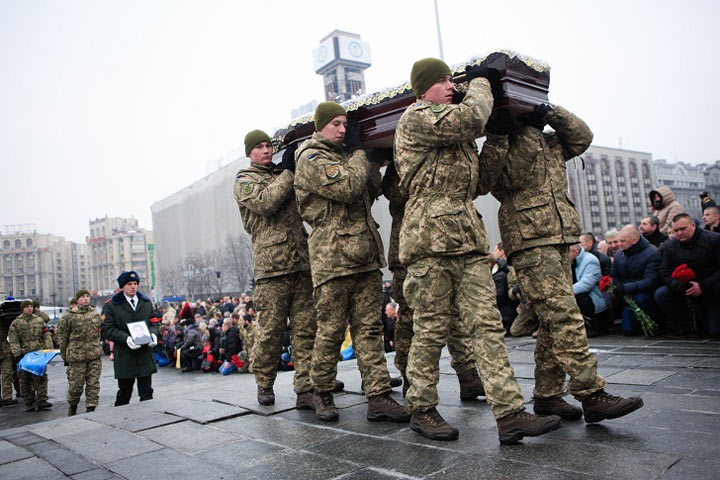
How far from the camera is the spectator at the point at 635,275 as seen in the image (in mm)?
7074

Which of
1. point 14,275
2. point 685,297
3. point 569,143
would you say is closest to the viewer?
point 569,143

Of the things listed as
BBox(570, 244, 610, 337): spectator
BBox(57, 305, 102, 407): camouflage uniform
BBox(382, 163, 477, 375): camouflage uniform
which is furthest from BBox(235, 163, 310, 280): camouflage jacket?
BBox(57, 305, 102, 407): camouflage uniform

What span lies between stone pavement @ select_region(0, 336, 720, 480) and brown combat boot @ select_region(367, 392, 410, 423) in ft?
0.29

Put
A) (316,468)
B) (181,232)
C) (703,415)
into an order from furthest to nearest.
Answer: (181,232), (703,415), (316,468)

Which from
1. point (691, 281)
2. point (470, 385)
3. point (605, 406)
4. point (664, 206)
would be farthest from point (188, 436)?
point (664, 206)

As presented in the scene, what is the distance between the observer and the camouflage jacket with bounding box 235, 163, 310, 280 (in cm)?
445

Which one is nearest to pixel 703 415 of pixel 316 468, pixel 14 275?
pixel 316 468

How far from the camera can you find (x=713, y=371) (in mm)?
4441

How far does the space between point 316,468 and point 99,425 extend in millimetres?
2355

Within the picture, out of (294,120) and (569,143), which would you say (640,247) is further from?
(294,120)

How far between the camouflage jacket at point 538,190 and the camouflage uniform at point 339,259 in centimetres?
93

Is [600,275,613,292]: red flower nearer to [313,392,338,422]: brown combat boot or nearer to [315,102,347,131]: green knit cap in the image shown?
[313,392,338,422]: brown combat boot

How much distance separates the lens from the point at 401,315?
4406 millimetres

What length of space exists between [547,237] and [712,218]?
521 centimetres
